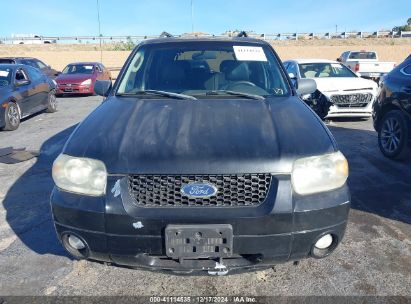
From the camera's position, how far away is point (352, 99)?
8.51 m

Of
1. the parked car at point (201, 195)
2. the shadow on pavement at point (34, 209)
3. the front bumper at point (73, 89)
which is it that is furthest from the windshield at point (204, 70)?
the front bumper at point (73, 89)

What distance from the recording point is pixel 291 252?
Answer: 92.1 inches

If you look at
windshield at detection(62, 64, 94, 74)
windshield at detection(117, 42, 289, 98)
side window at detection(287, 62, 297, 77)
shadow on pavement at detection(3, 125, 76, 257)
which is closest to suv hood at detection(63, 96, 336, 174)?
windshield at detection(117, 42, 289, 98)

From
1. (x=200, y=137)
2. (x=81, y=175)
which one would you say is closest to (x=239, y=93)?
(x=200, y=137)

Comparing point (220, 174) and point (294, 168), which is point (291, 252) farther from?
point (220, 174)

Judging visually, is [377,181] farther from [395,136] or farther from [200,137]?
[200,137]

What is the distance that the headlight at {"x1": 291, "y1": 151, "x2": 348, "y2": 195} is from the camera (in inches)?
91.0

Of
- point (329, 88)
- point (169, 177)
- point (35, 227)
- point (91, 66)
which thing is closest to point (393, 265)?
point (169, 177)

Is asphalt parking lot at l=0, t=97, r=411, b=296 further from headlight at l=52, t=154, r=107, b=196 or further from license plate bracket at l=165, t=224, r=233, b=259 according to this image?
headlight at l=52, t=154, r=107, b=196

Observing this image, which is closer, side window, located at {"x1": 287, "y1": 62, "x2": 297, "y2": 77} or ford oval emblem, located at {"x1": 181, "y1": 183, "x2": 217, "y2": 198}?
ford oval emblem, located at {"x1": 181, "y1": 183, "x2": 217, "y2": 198}

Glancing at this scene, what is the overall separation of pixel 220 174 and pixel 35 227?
7.66 ft

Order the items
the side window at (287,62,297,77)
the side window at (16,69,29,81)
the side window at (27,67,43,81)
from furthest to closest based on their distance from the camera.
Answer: the side window at (287,62,297,77) < the side window at (27,67,43,81) < the side window at (16,69,29,81)

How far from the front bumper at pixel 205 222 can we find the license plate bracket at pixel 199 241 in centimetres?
3

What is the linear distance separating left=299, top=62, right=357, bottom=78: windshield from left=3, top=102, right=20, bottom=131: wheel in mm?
7030
